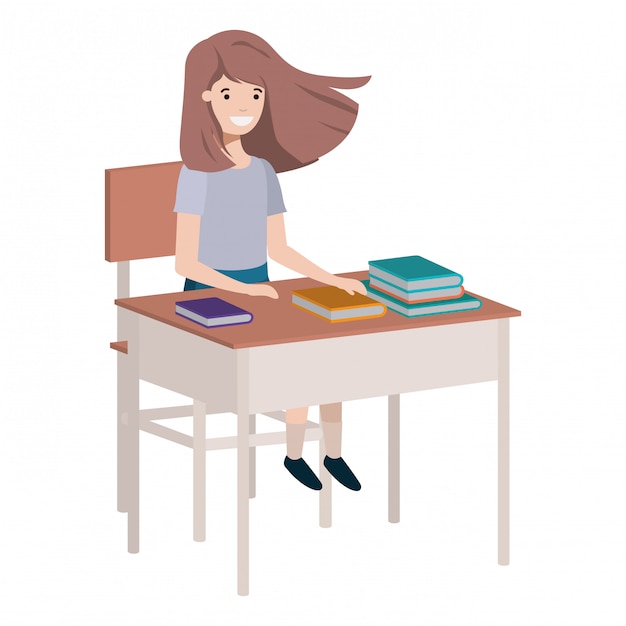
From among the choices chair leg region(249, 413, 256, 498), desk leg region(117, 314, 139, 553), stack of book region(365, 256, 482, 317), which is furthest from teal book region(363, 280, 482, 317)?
chair leg region(249, 413, 256, 498)

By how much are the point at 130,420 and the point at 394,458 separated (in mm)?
1441

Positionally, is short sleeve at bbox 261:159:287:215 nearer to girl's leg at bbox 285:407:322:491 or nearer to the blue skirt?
the blue skirt

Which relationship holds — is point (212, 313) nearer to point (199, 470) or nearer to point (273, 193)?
point (273, 193)

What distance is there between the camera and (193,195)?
1179 cm

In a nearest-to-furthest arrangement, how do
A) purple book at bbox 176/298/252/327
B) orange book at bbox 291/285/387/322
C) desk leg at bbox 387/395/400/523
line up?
1. purple book at bbox 176/298/252/327
2. orange book at bbox 291/285/387/322
3. desk leg at bbox 387/395/400/523

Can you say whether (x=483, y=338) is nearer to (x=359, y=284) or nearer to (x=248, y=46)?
(x=359, y=284)

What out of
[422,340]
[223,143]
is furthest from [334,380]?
[223,143]

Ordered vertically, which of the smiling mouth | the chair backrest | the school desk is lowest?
the school desk

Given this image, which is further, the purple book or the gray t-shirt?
the gray t-shirt

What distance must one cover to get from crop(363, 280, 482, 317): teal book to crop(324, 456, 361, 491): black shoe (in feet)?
2.97

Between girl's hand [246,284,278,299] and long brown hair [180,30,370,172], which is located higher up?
long brown hair [180,30,370,172]

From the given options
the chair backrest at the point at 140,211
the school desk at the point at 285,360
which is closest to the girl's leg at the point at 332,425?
the school desk at the point at 285,360

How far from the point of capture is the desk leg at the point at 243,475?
11.0 m

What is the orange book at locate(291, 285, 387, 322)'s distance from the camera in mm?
11320
